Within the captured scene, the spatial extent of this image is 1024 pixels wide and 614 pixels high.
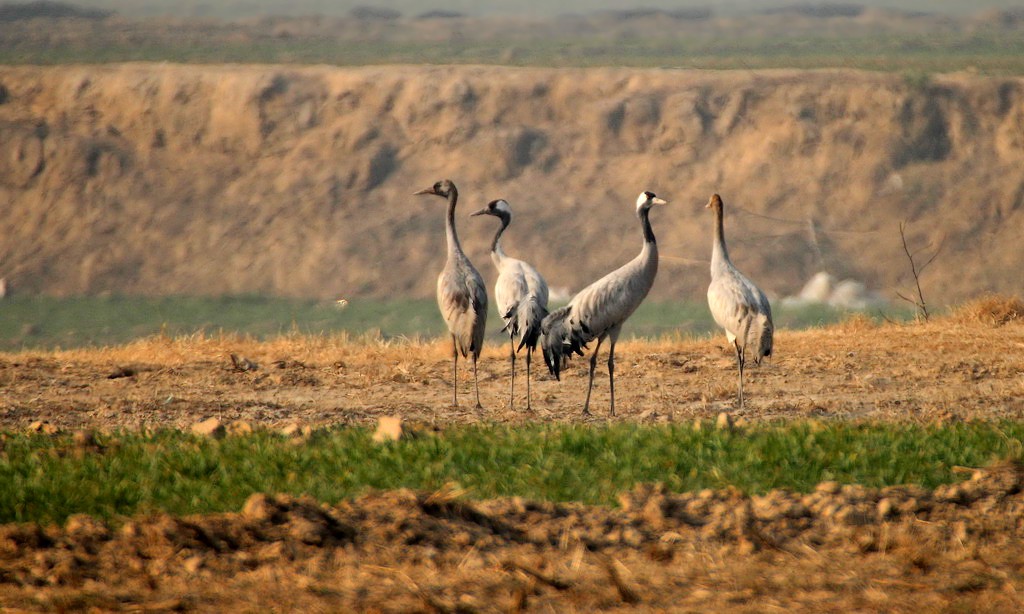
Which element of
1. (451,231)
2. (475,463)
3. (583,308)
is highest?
(451,231)

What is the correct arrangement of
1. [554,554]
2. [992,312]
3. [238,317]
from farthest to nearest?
1. [238,317]
2. [992,312]
3. [554,554]

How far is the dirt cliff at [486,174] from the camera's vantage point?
39375 mm

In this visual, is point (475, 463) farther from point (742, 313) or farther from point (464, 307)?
point (742, 313)

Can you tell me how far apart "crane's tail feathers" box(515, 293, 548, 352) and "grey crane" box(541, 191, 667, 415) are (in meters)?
0.15

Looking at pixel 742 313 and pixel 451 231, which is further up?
pixel 451 231

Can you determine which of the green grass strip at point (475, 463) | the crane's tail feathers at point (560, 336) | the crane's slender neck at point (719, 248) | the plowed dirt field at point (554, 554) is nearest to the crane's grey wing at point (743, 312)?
the crane's slender neck at point (719, 248)

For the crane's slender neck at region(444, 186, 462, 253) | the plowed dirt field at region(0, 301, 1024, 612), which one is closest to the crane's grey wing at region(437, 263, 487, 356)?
the crane's slender neck at region(444, 186, 462, 253)

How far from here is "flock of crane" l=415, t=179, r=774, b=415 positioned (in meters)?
11.7

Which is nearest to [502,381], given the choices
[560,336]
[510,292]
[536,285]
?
[510,292]

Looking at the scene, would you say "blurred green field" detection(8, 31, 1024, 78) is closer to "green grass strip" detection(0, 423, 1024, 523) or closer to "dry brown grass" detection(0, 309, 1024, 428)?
"dry brown grass" detection(0, 309, 1024, 428)

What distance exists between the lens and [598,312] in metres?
11.7

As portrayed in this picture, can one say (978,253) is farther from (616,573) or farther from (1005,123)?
(616,573)

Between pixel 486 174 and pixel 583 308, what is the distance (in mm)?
30978

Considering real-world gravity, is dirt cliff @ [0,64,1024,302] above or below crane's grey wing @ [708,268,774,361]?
above
